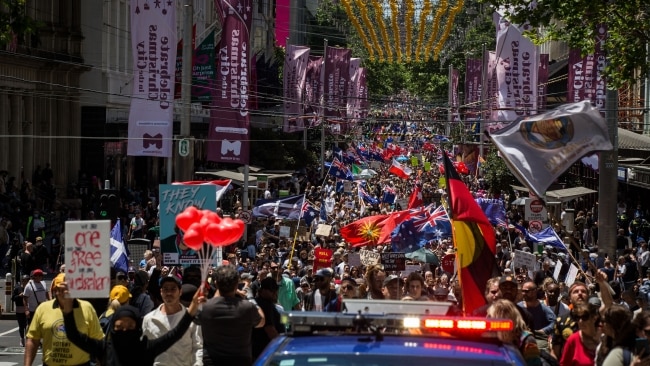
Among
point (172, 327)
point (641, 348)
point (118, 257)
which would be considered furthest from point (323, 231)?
point (641, 348)

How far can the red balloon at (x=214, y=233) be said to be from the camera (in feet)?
30.2

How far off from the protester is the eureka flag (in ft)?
9.47

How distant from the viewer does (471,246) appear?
1172cm

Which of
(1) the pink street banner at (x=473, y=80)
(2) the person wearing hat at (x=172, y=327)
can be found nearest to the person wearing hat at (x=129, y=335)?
(2) the person wearing hat at (x=172, y=327)

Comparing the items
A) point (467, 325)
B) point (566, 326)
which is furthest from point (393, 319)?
point (566, 326)

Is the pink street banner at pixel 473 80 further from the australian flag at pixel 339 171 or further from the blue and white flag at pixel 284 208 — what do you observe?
the blue and white flag at pixel 284 208

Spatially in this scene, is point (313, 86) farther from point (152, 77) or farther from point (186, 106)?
point (186, 106)

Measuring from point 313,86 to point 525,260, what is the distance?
121 feet

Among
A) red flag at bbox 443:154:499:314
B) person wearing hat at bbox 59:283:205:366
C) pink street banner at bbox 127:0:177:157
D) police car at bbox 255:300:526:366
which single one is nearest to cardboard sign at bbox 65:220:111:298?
person wearing hat at bbox 59:283:205:366

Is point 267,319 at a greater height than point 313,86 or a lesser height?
lesser

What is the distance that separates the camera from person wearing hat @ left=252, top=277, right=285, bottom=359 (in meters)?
11.0

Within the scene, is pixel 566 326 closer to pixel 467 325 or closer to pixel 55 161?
pixel 467 325

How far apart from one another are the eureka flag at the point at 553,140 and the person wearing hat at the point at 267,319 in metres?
2.25

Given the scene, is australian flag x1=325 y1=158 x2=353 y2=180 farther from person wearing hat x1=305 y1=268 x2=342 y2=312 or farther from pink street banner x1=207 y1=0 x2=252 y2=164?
person wearing hat x1=305 y1=268 x2=342 y2=312
